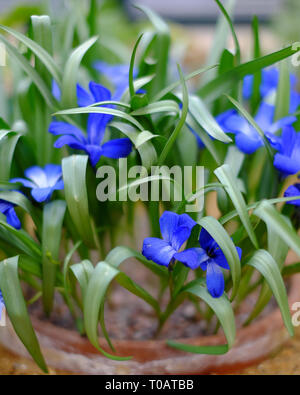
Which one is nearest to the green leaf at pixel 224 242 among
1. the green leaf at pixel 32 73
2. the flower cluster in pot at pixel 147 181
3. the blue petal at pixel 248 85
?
the flower cluster in pot at pixel 147 181

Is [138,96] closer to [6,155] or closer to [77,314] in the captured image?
[6,155]

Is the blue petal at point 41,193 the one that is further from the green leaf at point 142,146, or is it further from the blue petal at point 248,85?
the blue petal at point 248,85

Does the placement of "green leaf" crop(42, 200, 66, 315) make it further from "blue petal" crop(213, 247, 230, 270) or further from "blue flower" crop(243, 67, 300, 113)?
"blue flower" crop(243, 67, 300, 113)

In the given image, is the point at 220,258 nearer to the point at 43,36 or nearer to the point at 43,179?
the point at 43,179

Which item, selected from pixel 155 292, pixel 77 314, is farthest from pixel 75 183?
pixel 155 292

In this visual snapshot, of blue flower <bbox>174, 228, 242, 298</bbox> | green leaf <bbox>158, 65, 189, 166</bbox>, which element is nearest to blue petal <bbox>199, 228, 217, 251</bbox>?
blue flower <bbox>174, 228, 242, 298</bbox>

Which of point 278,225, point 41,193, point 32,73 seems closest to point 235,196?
point 278,225
